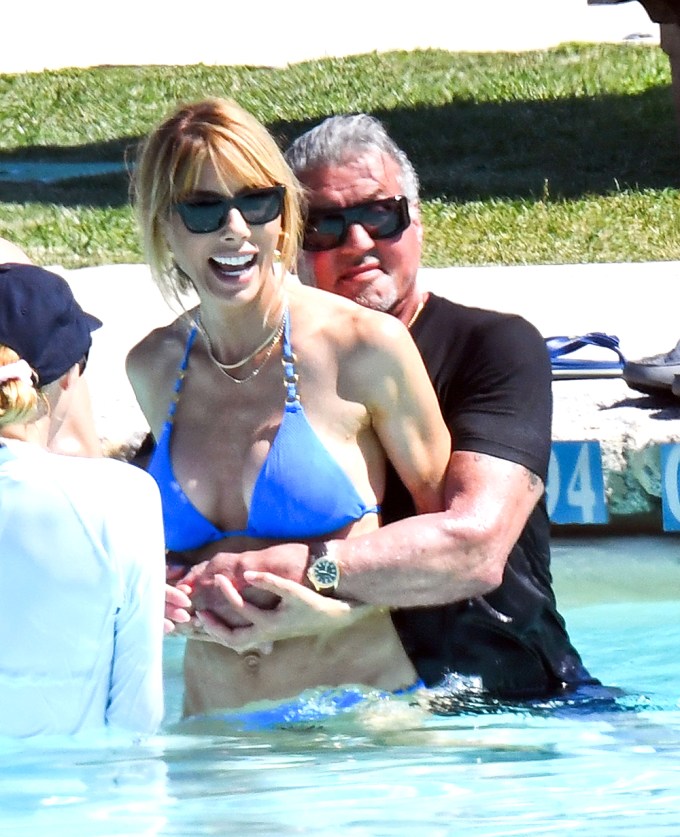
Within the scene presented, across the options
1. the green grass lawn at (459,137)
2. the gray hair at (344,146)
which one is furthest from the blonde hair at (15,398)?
the green grass lawn at (459,137)

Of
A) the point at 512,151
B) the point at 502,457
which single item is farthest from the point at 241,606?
the point at 512,151

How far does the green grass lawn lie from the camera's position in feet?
31.4

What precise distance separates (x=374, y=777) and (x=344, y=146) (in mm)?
1244

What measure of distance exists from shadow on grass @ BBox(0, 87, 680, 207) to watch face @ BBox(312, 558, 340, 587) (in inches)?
299

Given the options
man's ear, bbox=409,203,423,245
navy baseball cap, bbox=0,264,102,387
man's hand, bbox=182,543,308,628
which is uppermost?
man's ear, bbox=409,203,423,245

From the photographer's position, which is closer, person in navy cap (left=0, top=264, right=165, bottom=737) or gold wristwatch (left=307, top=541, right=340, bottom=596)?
person in navy cap (left=0, top=264, right=165, bottom=737)

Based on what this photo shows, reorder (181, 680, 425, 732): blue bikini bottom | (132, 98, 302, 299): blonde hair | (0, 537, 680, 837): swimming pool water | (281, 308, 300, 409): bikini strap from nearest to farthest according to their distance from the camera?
(0, 537, 680, 837): swimming pool water
(132, 98, 302, 299): blonde hair
(281, 308, 300, 409): bikini strap
(181, 680, 425, 732): blue bikini bottom

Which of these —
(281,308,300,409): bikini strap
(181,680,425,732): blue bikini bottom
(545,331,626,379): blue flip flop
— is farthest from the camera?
(545,331,626,379): blue flip flop

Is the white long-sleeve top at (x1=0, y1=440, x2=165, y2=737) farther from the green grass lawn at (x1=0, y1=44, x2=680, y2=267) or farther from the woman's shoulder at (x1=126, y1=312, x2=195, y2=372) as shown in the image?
the green grass lawn at (x1=0, y1=44, x2=680, y2=267)

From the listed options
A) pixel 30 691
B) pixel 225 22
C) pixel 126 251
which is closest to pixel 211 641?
pixel 30 691

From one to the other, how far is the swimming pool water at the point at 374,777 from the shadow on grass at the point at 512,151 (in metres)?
7.50

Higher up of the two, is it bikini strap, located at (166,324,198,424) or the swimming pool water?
bikini strap, located at (166,324,198,424)

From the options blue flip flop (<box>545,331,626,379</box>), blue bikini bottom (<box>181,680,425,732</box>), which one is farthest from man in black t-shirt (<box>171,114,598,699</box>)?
blue flip flop (<box>545,331,626,379</box>)

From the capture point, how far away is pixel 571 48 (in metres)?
14.9
